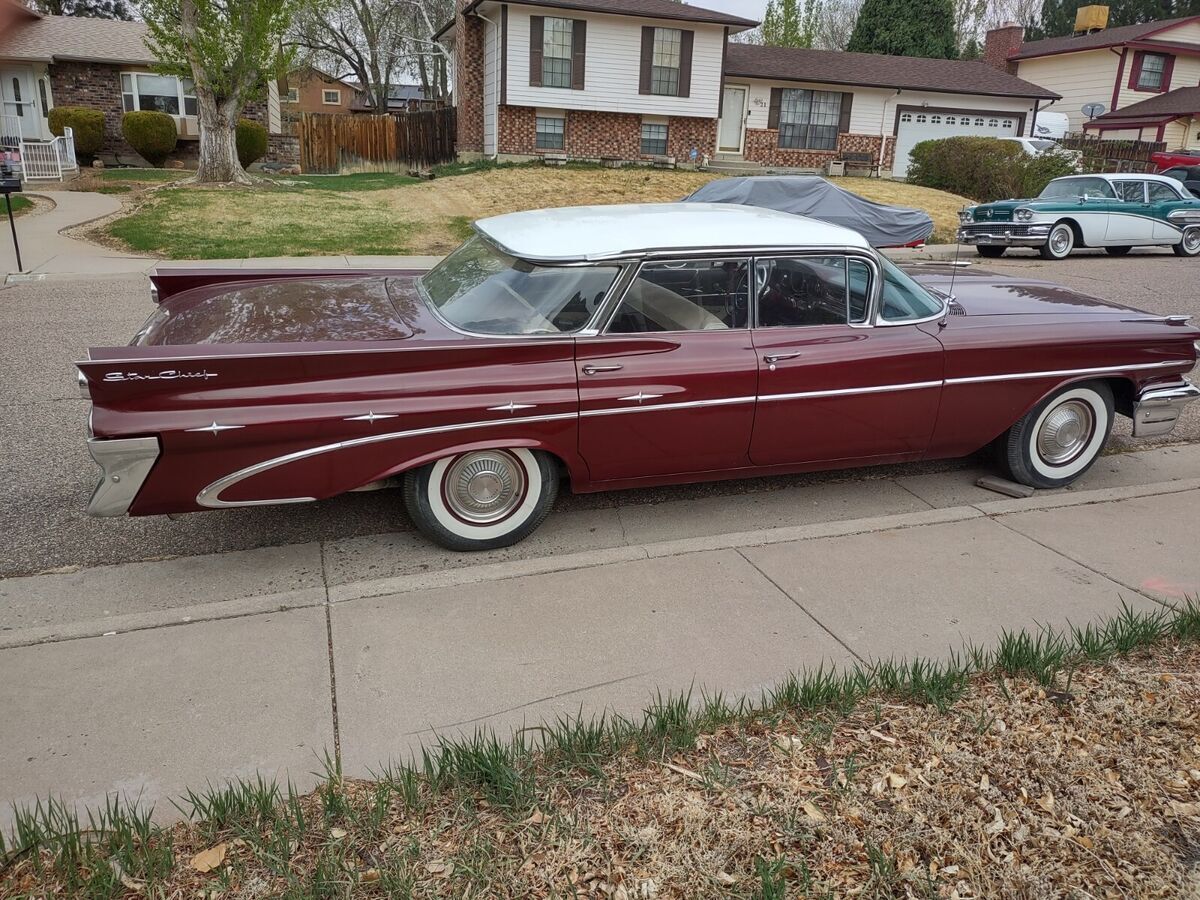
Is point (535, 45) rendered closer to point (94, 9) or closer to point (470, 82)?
point (470, 82)

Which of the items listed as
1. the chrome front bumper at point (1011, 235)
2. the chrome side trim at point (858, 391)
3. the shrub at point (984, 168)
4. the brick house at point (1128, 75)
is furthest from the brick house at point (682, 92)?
the chrome side trim at point (858, 391)

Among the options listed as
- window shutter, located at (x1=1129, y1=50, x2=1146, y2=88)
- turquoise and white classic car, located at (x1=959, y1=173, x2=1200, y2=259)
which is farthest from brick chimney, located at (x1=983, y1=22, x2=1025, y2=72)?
turquoise and white classic car, located at (x1=959, y1=173, x2=1200, y2=259)

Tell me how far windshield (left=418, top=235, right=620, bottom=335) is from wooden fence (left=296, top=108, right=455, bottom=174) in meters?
26.2

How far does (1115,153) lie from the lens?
31.0 meters

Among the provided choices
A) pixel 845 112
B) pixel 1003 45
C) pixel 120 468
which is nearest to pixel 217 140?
pixel 120 468

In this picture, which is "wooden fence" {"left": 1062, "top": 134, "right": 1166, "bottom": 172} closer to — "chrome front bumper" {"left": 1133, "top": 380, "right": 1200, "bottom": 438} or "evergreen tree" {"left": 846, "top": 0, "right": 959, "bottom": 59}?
"evergreen tree" {"left": 846, "top": 0, "right": 959, "bottom": 59}

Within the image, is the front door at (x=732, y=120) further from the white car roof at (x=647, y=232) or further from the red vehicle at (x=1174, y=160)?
the white car roof at (x=647, y=232)

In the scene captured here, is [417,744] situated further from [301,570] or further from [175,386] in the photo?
[175,386]

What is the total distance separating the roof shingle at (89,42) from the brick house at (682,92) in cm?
980

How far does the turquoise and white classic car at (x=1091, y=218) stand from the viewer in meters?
16.5

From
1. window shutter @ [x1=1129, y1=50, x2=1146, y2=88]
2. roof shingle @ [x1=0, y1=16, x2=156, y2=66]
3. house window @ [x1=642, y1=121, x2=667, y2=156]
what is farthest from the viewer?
window shutter @ [x1=1129, y1=50, x2=1146, y2=88]

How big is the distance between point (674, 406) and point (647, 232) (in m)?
0.91

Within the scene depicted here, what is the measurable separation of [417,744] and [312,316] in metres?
2.24

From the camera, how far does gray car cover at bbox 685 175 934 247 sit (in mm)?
13844
